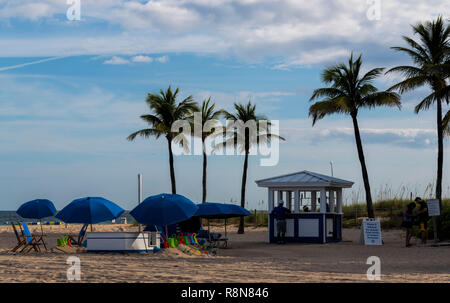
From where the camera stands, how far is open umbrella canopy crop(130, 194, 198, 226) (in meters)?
17.4

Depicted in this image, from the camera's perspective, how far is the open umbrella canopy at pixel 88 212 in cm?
1855

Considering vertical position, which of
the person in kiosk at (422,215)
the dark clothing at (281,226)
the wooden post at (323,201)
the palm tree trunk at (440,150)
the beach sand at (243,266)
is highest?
the palm tree trunk at (440,150)

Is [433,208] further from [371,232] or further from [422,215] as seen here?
[371,232]

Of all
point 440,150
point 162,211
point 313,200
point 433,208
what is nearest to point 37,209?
point 162,211

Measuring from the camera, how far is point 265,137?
3338 cm

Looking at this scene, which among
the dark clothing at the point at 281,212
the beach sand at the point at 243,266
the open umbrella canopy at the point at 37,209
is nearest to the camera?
the beach sand at the point at 243,266

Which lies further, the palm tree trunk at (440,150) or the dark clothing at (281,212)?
the palm tree trunk at (440,150)

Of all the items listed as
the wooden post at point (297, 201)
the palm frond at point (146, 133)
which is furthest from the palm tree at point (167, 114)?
→ the wooden post at point (297, 201)

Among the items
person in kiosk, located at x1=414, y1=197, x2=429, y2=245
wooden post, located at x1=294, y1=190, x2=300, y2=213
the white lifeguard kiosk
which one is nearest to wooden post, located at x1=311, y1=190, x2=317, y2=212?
the white lifeguard kiosk

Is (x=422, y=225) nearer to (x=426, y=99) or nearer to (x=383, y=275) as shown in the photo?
(x=426, y=99)

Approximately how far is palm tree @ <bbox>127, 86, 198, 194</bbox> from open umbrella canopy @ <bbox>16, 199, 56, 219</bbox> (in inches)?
460

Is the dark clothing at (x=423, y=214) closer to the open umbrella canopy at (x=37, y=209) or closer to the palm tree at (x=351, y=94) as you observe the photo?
the palm tree at (x=351, y=94)
